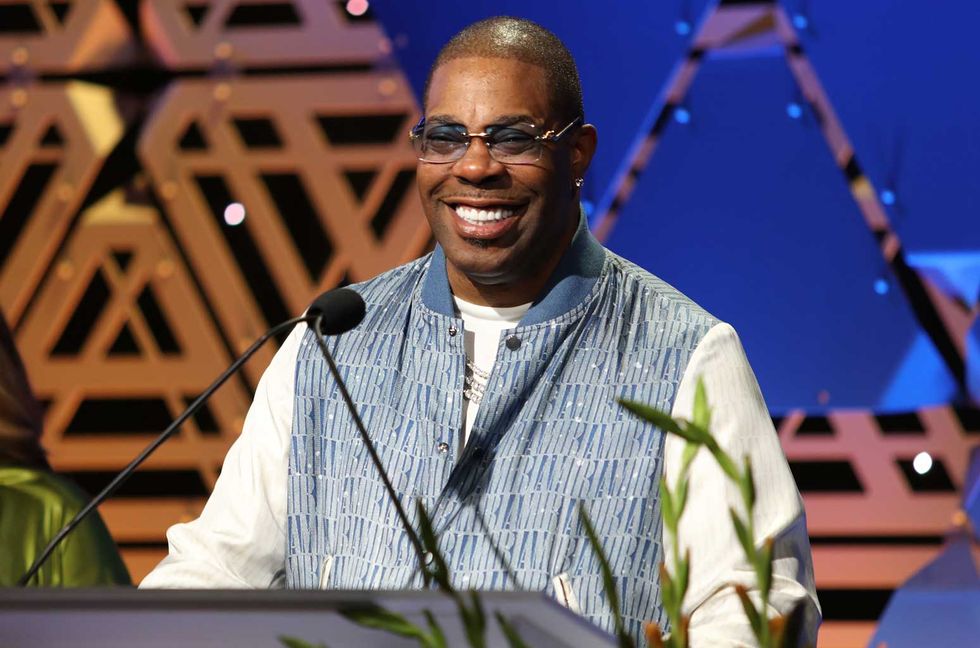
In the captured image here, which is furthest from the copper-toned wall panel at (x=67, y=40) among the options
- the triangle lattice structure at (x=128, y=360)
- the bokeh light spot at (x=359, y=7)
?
the bokeh light spot at (x=359, y=7)

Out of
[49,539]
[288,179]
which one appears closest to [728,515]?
[49,539]

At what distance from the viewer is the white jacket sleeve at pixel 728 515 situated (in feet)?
6.74

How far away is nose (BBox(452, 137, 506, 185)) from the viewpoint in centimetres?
234

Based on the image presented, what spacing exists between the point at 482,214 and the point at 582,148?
0.26m

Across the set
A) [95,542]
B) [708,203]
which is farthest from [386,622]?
[708,203]

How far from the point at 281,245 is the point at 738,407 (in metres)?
1.90

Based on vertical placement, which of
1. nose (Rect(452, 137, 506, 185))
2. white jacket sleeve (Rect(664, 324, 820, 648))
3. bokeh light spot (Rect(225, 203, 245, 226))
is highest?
bokeh light spot (Rect(225, 203, 245, 226))

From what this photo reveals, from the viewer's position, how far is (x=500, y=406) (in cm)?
237

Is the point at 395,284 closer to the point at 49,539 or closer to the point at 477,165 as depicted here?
the point at 477,165

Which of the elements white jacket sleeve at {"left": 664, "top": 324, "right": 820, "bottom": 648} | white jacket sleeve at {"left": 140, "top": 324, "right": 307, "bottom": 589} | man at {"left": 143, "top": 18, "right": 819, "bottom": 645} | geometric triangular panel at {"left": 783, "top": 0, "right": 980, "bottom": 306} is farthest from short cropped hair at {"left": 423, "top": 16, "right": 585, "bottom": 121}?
geometric triangular panel at {"left": 783, "top": 0, "right": 980, "bottom": 306}

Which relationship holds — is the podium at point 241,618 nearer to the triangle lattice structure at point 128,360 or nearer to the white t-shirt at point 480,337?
the white t-shirt at point 480,337

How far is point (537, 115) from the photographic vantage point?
7.84 ft

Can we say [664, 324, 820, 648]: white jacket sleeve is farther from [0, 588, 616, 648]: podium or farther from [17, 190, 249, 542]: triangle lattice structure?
[17, 190, 249, 542]: triangle lattice structure

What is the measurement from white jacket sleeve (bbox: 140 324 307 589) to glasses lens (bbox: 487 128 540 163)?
49cm
